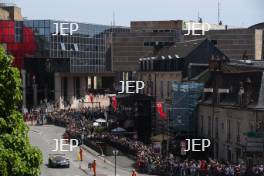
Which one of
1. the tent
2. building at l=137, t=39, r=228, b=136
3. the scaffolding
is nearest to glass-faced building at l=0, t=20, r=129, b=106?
building at l=137, t=39, r=228, b=136

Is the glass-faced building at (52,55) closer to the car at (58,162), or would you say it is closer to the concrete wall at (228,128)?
the concrete wall at (228,128)

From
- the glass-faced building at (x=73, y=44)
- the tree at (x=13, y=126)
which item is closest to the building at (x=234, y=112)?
the tree at (x=13, y=126)

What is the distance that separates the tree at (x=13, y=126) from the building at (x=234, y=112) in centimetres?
2906

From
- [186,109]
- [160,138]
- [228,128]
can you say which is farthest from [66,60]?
[228,128]

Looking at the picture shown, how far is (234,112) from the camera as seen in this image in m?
61.2

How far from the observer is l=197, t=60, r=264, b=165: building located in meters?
56.2

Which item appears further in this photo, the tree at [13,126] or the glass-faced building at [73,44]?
the glass-faced building at [73,44]

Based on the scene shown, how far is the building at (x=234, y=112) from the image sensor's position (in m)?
56.2

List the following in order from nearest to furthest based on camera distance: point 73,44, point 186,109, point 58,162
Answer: point 58,162, point 186,109, point 73,44

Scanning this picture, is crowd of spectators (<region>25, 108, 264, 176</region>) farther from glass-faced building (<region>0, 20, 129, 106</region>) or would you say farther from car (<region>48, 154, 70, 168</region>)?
glass-faced building (<region>0, 20, 129, 106</region>)

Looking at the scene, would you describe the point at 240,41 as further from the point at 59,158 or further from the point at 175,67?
the point at 59,158

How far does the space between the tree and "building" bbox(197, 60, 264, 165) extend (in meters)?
29.1

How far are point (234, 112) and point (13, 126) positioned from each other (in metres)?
35.5

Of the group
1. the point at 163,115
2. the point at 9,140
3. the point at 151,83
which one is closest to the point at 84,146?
the point at 163,115
